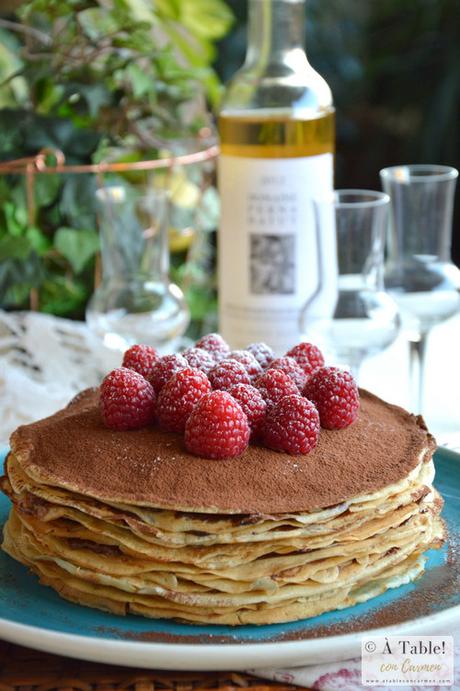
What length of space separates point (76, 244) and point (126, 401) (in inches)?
46.5

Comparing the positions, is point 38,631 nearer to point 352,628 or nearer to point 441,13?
point 352,628

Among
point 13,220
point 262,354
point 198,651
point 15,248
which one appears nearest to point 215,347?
point 262,354

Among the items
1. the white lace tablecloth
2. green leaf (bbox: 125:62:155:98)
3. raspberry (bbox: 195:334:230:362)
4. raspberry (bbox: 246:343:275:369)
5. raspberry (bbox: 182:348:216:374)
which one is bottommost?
the white lace tablecloth

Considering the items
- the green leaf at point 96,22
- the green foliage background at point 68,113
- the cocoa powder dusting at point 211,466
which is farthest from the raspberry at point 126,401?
the green leaf at point 96,22

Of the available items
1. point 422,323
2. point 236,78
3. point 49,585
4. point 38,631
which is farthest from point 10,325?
point 38,631

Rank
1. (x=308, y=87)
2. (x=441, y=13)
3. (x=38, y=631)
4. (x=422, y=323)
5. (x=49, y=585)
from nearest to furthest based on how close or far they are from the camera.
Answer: (x=38, y=631) < (x=49, y=585) < (x=422, y=323) < (x=308, y=87) < (x=441, y=13)

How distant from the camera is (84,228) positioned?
2.28 meters

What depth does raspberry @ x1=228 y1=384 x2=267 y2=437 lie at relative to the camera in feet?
3.69

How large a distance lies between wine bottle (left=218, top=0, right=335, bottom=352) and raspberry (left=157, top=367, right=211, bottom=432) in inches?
32.7

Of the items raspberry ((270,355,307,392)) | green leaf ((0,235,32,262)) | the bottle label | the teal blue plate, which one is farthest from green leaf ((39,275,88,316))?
the teal blue plate

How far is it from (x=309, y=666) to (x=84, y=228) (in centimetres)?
148

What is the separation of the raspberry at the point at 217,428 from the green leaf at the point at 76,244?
4.06ft

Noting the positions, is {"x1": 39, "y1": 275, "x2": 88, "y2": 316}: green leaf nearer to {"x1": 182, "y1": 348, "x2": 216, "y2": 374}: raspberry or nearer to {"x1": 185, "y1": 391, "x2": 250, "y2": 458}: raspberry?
{"x1": 182, "y1": 348, "x2": 216, "y2": 374}: raspberry

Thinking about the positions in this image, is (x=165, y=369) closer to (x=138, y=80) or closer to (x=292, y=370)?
(x=292, y=370)
